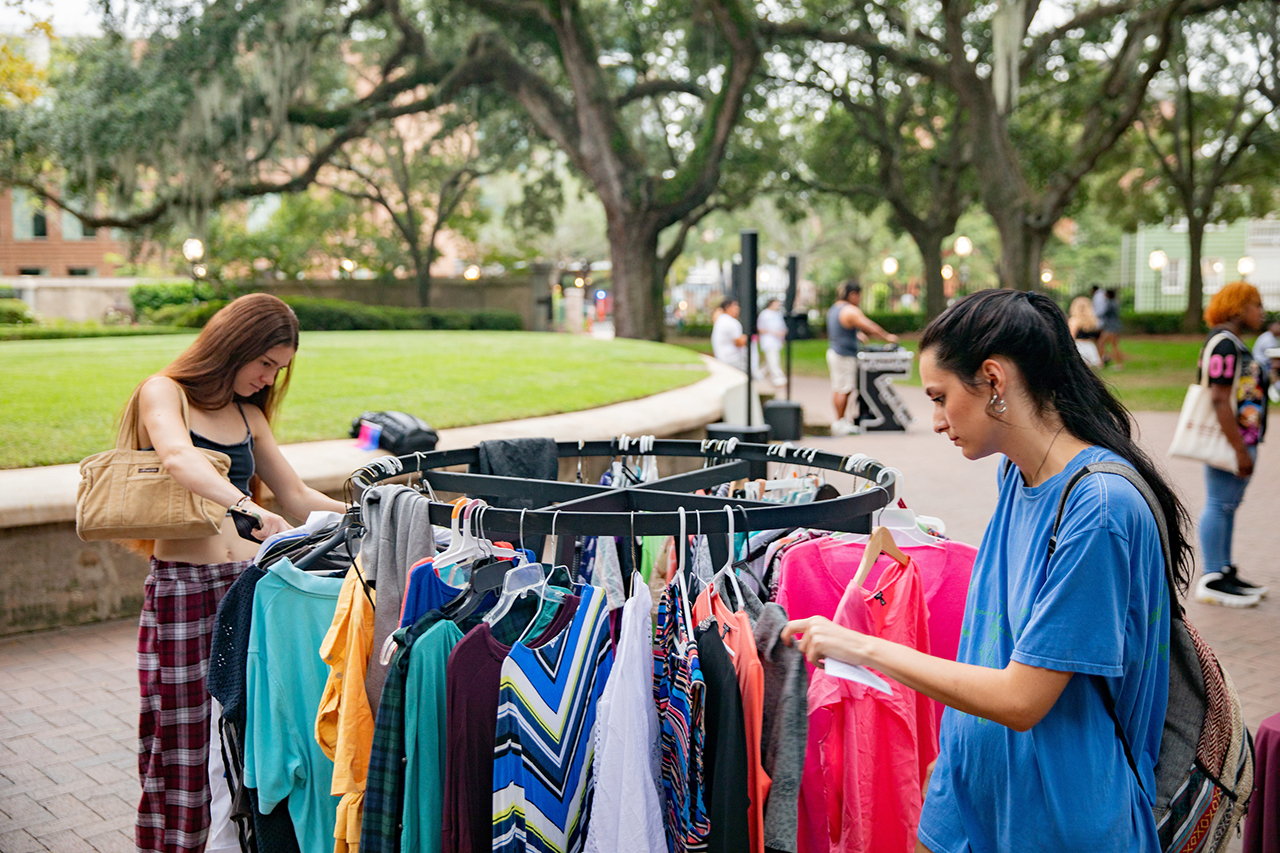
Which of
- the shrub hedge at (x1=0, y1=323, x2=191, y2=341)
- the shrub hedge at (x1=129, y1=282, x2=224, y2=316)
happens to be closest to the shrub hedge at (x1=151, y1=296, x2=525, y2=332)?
the shrub hedge at (x1=0, y1=323, x2=191, y2=341)

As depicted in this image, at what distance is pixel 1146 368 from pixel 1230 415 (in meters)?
18.0

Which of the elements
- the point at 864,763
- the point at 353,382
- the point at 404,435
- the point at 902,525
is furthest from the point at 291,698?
the point at 353,382

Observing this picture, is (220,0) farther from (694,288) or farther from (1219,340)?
(694,288)

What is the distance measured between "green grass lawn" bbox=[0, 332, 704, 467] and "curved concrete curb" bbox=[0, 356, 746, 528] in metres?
0.45

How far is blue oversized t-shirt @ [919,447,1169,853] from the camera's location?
168 cm

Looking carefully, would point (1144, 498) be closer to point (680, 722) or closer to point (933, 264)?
point (680, 722)

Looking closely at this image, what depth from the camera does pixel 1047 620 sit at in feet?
5.58

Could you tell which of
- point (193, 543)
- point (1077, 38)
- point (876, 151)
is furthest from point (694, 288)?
point (193, 543)

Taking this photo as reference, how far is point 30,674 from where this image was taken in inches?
214

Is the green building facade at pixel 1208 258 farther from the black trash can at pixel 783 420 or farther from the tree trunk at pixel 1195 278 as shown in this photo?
the black trash can at pixel 783 420

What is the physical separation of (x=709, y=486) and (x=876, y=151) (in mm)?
29198

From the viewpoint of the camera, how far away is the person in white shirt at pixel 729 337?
1476cm

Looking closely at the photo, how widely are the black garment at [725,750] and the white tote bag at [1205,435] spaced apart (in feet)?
16.3

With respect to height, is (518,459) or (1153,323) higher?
(1153,323)
